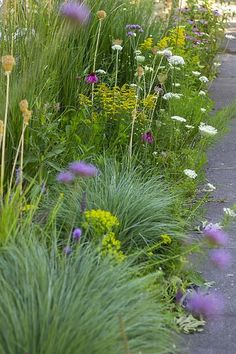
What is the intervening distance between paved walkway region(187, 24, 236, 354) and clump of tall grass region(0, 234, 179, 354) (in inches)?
19.7

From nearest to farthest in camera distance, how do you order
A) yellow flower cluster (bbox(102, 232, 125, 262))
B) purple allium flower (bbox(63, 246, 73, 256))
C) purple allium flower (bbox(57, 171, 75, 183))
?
purple allium flower (bbox(63, 246, 73, 256))
yellow flower cluster (bbox(102, 232, 125, 262))
purple allium flower (bbox(57, 171, 75, 183))

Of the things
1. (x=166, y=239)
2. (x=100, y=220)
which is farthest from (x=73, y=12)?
(x=100, y=220)

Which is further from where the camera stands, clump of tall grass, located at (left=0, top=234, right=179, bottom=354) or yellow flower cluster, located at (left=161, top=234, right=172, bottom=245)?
yellow flower cluster, located at (left=161, top=234, right=172, bottom=245)

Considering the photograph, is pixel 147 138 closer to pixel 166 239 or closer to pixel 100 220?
pixel 166 239

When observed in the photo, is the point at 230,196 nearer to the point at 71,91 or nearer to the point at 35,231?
the point at 71,91

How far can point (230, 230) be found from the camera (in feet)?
14.4

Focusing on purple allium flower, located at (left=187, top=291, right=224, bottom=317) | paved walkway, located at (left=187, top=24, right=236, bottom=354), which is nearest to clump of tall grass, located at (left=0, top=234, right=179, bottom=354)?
purple allium flower, located at (left=187, top=291, right=224, bottom=317)

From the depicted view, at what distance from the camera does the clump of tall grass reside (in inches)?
92.4

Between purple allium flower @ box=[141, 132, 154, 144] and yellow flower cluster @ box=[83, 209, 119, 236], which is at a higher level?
yellow flower cluster @ box=[83, 209, 119, 236]

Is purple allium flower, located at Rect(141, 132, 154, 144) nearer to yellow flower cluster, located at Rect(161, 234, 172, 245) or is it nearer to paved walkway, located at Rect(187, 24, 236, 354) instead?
paved walkway, located at Rect(187, 24, 236, 354)

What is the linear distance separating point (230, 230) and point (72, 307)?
2.12 metres

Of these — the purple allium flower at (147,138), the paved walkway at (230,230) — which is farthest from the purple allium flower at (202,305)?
the purple allium flower at (147,138)

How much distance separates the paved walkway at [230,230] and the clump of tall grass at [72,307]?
50cm

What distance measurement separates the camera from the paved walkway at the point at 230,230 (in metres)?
3.17
